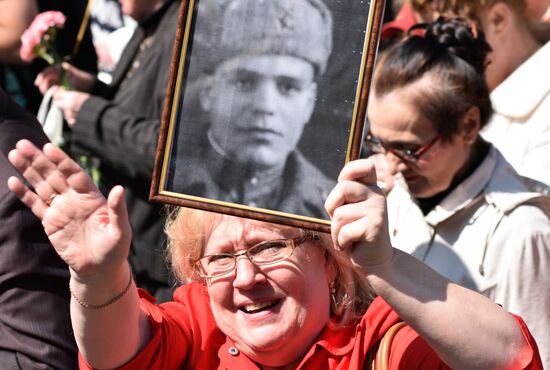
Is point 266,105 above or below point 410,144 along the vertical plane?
above

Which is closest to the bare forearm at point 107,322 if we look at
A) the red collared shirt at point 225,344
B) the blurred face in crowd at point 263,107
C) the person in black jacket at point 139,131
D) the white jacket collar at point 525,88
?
the red collared shirt at point 225,344

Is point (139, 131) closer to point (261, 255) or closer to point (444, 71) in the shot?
point (444, 71)

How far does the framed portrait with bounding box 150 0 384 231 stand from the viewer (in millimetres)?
2535

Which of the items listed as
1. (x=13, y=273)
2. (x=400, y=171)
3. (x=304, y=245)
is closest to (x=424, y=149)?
(x=400, y=171)

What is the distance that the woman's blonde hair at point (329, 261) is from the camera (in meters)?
2.91

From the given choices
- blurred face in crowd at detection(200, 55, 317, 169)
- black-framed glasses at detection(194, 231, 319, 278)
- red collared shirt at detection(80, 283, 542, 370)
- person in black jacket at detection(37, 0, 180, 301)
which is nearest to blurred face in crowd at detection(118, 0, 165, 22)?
person in black jacket at detection(37, 0, 180, 301)

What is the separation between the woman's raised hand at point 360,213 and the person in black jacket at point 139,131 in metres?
2.18

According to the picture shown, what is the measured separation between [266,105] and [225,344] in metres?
0.73

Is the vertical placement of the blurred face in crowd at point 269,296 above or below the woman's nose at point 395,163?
above

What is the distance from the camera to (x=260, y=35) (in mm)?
2574

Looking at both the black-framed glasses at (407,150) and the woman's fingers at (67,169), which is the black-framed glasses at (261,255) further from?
the black-framed glasses at (407,150)

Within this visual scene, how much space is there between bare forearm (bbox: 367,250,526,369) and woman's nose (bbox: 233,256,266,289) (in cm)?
37

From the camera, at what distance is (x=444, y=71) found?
3969 millimetres

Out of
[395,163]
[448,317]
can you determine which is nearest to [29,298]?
[448,317]
